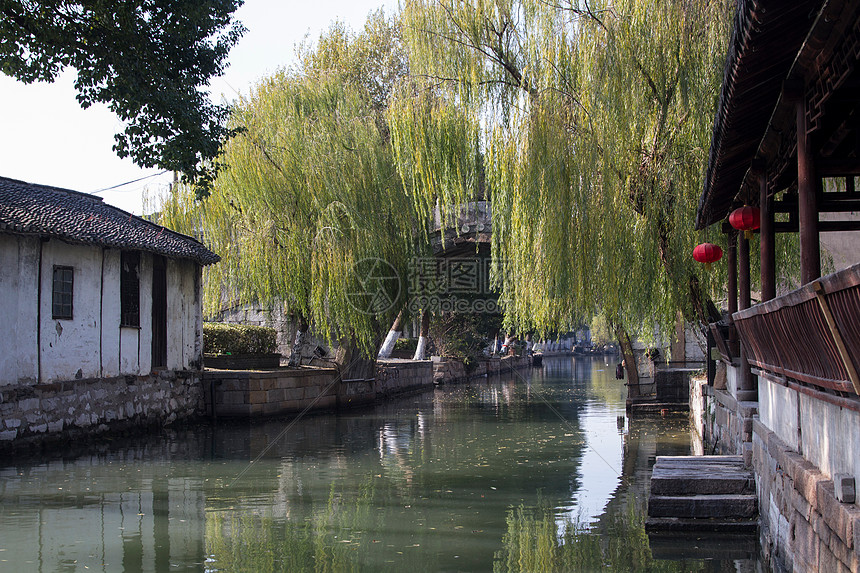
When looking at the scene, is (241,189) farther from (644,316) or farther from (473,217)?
(644,316)

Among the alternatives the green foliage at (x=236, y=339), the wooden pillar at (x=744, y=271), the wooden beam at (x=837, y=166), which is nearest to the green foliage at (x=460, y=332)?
the green foliage at (x=236, y=339)

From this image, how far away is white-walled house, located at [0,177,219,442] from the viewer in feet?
42.7

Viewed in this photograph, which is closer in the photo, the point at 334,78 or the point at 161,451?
the point at 161,451

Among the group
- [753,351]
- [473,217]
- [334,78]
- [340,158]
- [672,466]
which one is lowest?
[672,466]

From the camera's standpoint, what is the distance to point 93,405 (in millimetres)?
14594

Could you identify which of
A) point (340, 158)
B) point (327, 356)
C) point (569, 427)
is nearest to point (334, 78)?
point (340, 158)

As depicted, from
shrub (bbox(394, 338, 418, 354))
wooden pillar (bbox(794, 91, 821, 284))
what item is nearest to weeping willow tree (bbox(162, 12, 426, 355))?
wooden pillar (bbox(794, 91, 821, 284))

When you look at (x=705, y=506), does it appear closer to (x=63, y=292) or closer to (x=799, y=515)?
(x=799, y=515)

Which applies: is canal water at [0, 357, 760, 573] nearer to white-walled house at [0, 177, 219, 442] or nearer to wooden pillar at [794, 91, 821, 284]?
white-walled house at [0, 177, 219, 442]

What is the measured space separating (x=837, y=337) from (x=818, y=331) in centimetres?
46

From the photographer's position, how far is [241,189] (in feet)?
59.8

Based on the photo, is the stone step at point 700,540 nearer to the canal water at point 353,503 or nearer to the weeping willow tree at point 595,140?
the canal water at point 353,503

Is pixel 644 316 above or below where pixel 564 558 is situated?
above

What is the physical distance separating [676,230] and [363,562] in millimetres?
6821
